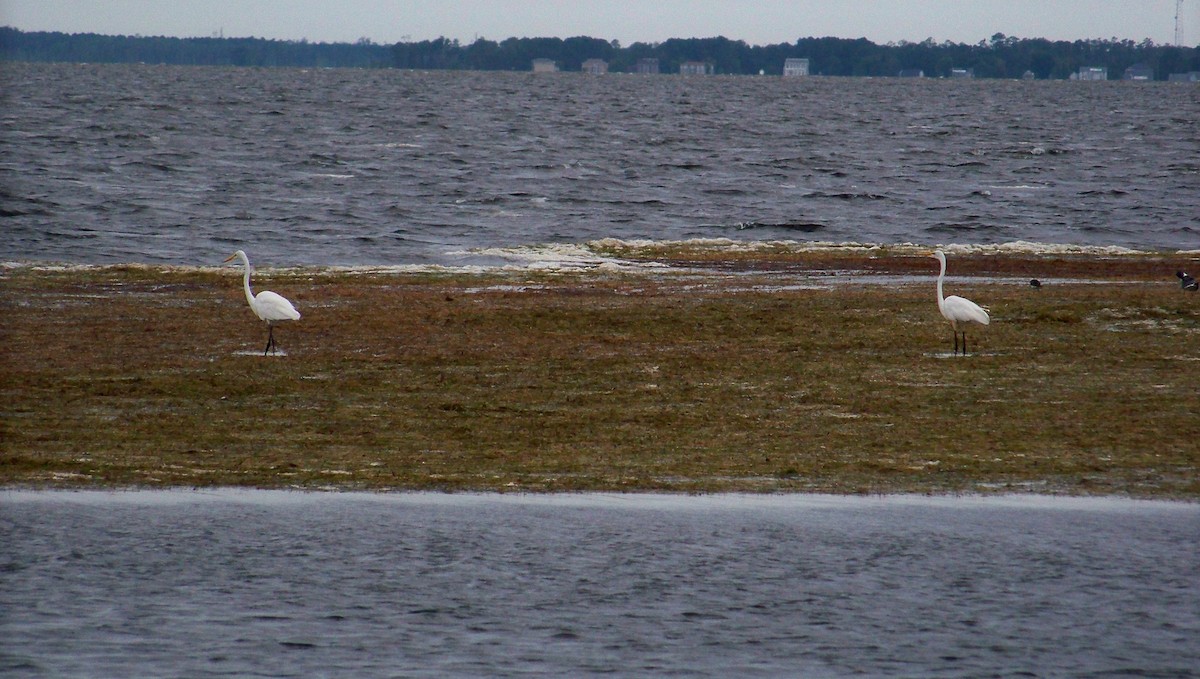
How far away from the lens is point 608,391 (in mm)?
14031

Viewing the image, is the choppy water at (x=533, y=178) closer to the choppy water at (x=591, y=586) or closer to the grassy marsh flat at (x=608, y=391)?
the choppy water at (x=591, y=586)

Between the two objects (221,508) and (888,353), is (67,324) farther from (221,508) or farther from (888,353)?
(888,353)

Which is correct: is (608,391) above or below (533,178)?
below

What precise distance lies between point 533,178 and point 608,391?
119 feet

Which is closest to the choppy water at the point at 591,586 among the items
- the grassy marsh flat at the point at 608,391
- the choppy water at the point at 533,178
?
the grassy marsh flat at the point at 608,391

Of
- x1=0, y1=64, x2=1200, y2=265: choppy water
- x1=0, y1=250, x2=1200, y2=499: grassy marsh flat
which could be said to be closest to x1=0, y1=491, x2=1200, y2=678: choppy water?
x1=0, y1=250, x2=1200, y2=499: grassy marsh flat

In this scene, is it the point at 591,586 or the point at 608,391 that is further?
the point at 608,391

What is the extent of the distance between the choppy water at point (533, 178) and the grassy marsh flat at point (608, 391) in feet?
12.8

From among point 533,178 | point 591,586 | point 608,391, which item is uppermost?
point 533,178

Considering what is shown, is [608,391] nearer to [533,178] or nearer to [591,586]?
[591,586]

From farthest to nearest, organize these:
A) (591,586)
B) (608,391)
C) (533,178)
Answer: (533,178) → (608,391) → (591,586)

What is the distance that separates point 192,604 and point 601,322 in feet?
33.2

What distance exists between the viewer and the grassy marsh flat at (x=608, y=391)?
1138cm

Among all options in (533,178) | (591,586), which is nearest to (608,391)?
(591,586)
